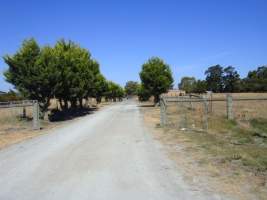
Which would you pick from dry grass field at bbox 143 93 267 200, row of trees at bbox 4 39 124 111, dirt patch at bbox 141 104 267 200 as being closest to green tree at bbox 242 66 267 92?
row of trees at bbox 4 39 124 111

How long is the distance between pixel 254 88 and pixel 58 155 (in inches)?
3755

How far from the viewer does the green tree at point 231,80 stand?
116 m

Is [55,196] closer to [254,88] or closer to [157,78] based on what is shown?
[157,78]

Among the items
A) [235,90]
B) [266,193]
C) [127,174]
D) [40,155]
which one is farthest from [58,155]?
[235,90]

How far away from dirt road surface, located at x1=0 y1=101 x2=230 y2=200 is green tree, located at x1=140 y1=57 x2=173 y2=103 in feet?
124

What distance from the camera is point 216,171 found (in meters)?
8.61

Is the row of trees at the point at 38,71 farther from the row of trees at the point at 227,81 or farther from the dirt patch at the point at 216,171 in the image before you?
the row of trees at the point at 227,81

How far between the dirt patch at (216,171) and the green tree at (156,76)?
37567mm

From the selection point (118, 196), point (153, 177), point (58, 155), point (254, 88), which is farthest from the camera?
point (254, 88)

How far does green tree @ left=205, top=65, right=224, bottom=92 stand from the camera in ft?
397

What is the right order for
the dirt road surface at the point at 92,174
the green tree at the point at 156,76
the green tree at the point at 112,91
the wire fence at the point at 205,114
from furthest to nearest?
1. the green tree at the point at 112,91
2. the green tree at the point at 156,76
3. the wire fence at the point at 205,114
4. the dirt road surface at the point at 92,174

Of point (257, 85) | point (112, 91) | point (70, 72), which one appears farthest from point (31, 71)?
point (257, 85)

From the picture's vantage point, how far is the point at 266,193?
6.54m

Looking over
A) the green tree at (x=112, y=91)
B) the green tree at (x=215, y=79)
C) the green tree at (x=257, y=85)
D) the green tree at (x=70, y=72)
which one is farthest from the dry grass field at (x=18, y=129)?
the green tree at (x=215, y=79)
